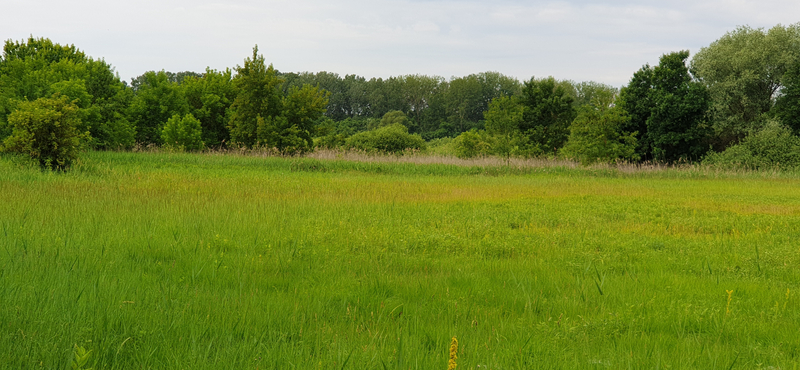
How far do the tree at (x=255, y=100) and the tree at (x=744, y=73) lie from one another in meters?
30.2

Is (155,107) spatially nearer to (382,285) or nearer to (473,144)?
(473,144)

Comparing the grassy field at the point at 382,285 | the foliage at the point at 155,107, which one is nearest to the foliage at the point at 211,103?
the foliage at the point at 155,107

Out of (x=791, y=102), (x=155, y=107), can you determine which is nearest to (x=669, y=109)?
(x=791, y=102)

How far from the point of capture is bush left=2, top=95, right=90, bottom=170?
1625 cm

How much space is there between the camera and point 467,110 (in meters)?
80.2

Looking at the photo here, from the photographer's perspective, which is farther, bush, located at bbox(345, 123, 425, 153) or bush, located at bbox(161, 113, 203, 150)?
bush, located at bbox(345, 123, 425, 153)

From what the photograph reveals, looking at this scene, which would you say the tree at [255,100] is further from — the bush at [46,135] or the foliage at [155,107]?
the bush at [46,135]

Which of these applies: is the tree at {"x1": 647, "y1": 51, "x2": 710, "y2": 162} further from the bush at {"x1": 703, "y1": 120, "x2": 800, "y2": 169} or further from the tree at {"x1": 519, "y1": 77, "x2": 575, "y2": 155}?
the tree at {"x1": 519, "y1": 77, "x2": 575, "y2": 155}

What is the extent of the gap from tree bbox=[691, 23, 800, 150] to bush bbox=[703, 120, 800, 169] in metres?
2.55

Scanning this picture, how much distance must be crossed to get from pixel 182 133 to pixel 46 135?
637 inches

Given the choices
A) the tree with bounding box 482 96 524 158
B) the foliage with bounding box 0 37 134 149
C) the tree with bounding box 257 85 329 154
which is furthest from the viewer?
the tree with bounding box 482 96 524 158

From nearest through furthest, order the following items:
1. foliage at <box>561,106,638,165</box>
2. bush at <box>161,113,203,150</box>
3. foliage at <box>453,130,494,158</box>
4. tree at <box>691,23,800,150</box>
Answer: foliage at <box>561,106,638,165</box>, bush at <box>161,113,203,150</box>, tree at <box>691,23,800,150</box>, foliage at <box>453,130,494,158</box>

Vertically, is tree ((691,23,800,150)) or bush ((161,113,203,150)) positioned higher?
tree ((691,23,800,150))

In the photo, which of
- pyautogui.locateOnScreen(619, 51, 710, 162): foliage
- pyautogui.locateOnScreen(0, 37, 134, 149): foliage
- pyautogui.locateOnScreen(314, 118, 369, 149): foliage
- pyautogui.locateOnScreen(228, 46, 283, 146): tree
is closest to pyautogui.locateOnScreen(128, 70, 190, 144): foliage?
pyautogui.locateOnScreen(0, 37, 134, 149): foliage
